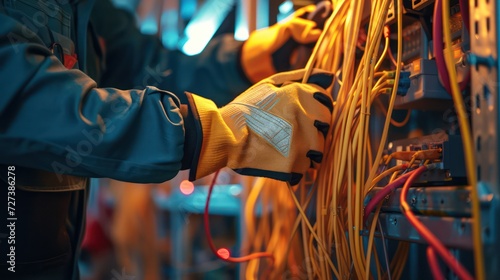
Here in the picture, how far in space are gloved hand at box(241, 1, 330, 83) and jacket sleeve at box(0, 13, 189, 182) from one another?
507mm

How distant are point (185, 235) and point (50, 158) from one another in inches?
59.0

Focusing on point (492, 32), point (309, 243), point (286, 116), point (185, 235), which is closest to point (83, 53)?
point (286, 116)

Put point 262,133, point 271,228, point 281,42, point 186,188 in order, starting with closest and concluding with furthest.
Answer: point 262,133
point 281,42
point 271,228
point 186,188

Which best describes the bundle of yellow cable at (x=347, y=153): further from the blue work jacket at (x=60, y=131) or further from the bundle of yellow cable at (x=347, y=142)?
the blue work jacket at (x=60, y=131)

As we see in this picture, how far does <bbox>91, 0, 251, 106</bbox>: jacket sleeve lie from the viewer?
1372 mm

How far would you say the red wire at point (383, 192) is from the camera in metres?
0.79

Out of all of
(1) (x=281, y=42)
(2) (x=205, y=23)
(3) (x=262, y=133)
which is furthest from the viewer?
(2) (x=205, y=23)

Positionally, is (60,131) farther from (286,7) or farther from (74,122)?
(286,7)

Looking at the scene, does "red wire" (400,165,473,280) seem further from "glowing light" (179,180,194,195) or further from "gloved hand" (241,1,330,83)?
"glowing light" (179,180,194,195)

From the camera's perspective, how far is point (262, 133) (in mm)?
862

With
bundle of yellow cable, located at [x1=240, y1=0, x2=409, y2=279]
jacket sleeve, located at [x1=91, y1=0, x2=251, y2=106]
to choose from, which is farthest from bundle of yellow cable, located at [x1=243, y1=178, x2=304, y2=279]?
jacket sleeve, located at [x1=91, y1=0, x2=251, y2=106]

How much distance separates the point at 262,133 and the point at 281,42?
46 cm

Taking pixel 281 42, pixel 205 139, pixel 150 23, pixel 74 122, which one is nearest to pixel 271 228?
pixel 281 42

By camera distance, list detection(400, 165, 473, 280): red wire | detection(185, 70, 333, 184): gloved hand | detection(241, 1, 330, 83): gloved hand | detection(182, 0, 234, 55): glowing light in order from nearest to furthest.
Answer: detection(400, 165, 473, 280): red wire < detection(185, 70, 333, 184): gloved hand < detection(241, 1, 330, 83): gloved hand < detection(182, 0, 234, 55): glowing light
